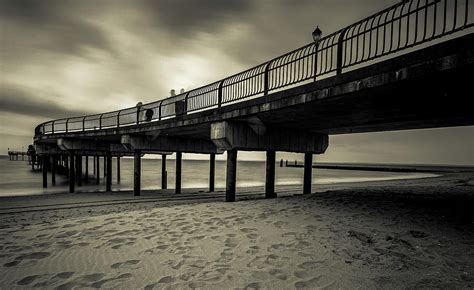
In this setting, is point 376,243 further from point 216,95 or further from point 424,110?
point 216,95

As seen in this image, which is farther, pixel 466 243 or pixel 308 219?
pixel 308 219

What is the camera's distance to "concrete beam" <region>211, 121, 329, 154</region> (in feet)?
34.3

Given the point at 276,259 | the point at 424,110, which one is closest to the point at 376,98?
the point at 424,110

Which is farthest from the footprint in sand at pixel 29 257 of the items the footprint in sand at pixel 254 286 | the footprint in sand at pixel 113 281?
the footprint in sand at pixel 254 286

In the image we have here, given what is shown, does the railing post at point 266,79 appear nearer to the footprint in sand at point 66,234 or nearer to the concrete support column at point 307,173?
the concrete support column at point 307,173

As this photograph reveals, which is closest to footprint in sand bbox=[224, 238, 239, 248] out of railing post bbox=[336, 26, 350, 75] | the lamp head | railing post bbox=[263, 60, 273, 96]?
railing post bbox=[336, 26, 350, 75]

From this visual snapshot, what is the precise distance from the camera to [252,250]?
15.8 feet

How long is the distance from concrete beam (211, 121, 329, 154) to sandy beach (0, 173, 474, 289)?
12.3 feet

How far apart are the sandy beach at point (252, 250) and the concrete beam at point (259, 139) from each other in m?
3.73

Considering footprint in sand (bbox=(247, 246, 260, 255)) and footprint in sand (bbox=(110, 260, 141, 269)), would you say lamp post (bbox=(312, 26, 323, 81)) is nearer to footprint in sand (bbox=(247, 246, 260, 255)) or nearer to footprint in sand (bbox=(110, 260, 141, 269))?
footprint in sand (bbox=(247, 246, 260, 255))

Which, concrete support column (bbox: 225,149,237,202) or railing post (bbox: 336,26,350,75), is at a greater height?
railing post (bbox: 336,26,350,75)

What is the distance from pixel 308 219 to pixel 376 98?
359 centimetres

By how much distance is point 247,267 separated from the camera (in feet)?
13.6

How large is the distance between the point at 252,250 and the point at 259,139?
6668mm
